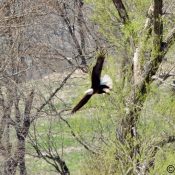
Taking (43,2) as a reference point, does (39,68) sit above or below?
below

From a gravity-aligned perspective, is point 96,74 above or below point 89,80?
above

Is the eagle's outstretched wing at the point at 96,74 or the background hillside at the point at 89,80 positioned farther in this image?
the background hillside at the point at 89,80

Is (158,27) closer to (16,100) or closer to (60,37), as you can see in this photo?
(16,100)

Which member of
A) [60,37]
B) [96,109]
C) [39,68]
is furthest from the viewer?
[60,37]

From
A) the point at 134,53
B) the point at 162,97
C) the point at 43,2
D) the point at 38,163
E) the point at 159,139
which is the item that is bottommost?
the point at 38,163

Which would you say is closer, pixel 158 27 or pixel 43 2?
pixel 158 27

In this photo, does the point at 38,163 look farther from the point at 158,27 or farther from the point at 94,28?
the point at 158,27

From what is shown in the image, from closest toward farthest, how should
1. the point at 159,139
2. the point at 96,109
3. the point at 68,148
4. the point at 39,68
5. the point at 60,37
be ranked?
the point at 159,139 < the point at 96,109 < the point at 39,68 < the point at 60,37 < the point at 68,148

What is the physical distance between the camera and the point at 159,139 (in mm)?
8133

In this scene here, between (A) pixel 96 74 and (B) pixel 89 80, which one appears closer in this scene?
(A) pixel 96 74

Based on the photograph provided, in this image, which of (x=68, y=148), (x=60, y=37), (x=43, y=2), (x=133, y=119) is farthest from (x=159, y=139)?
(x=68, y=148)

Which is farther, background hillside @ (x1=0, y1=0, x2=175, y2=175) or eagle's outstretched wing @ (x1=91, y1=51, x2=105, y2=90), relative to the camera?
background hillside @ (x1=0, y1=0, x2=175, y2=175)

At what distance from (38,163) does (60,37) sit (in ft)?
10.3

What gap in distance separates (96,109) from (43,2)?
14.8 ft
